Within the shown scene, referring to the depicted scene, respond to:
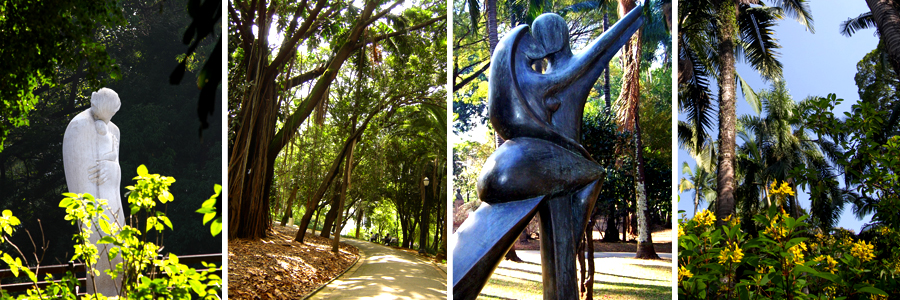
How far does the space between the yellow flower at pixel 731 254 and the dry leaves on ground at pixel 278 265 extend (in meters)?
1.33

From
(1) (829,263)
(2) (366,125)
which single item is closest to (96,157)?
(2) (366,125)

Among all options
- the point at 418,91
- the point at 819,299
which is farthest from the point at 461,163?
the point at 819,299

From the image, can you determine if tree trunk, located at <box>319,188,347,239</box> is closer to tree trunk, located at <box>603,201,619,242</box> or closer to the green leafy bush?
the green leafy bush

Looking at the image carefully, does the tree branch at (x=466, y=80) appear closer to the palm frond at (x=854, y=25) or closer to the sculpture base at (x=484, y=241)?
the sculpture base at (x=484, y=241)

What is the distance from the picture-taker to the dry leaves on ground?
176 centimetres

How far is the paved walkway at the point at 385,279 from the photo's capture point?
5.87ft

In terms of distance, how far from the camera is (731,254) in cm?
169

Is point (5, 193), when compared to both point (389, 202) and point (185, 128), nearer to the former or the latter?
point (185, 128)

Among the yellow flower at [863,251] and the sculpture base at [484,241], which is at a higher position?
the sculpture base at [484,241]

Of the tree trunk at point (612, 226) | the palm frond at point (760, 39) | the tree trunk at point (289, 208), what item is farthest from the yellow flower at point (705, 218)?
the palm frond at point (760, 39)

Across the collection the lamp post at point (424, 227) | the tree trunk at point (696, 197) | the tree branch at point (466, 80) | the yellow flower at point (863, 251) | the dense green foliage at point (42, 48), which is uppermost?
the dense green foliage at point (42, 48)

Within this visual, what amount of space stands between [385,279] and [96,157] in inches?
56.4

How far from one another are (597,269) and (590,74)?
113 centimetres

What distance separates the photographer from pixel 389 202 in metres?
1.98
